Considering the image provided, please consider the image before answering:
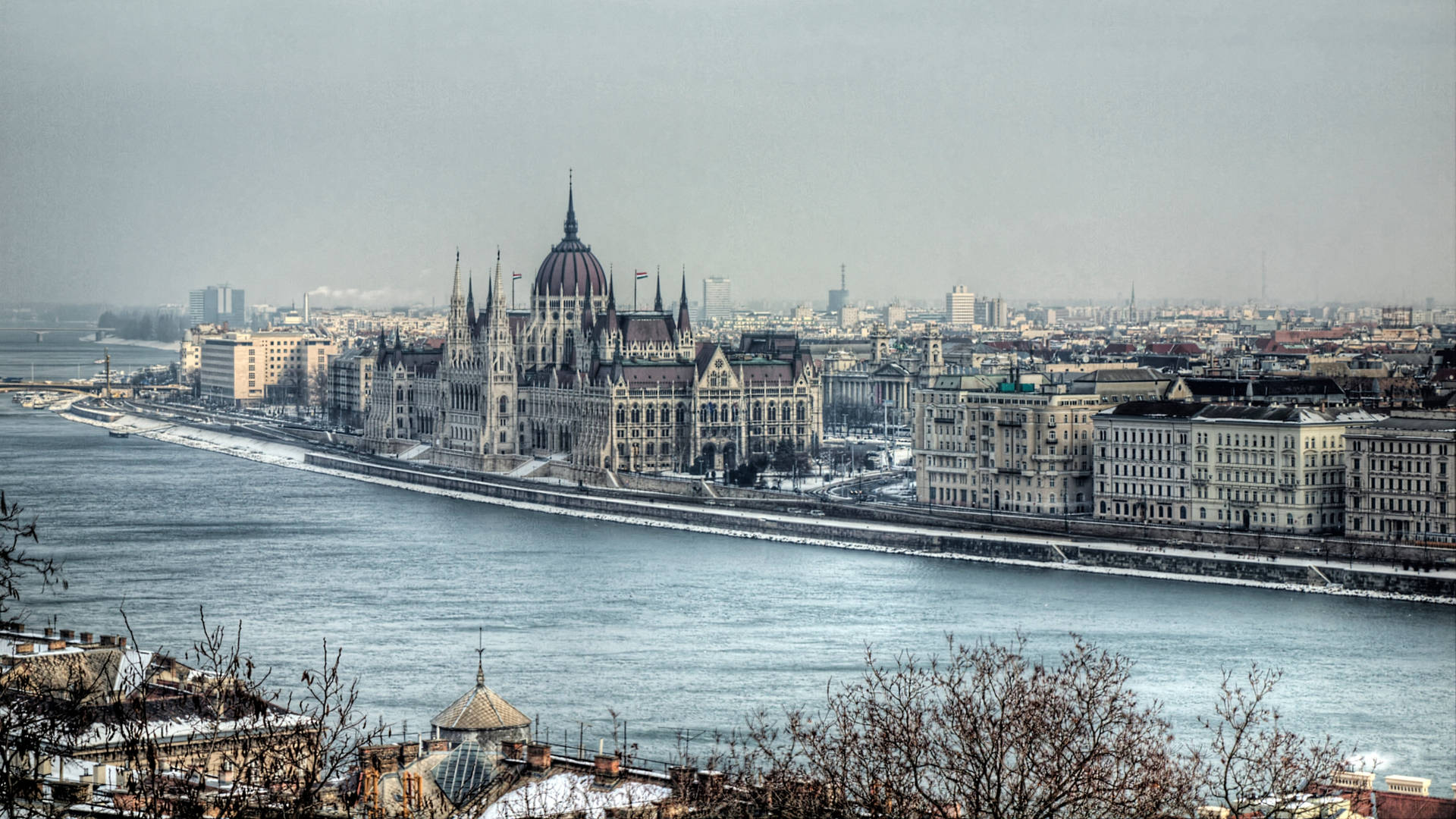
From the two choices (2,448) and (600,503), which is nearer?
(600,503)

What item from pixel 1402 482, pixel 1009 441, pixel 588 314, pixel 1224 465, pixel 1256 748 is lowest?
pixel 1256 748

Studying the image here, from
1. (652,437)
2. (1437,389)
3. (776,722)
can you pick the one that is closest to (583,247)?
(652,437)

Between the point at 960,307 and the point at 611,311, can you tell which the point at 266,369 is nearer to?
the point at 611,311

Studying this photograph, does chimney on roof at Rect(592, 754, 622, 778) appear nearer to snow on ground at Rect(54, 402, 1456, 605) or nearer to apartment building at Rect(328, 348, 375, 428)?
snow on ground at Rect(54, 402, 1456, 605)

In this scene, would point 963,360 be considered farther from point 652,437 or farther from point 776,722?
point 776,722

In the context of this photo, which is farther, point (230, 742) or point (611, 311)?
point (611, 311)

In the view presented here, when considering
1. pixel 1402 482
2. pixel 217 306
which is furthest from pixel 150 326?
pixel 1402 482

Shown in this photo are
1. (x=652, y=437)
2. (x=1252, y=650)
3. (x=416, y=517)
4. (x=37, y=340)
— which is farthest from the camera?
(x=37, y=340)
